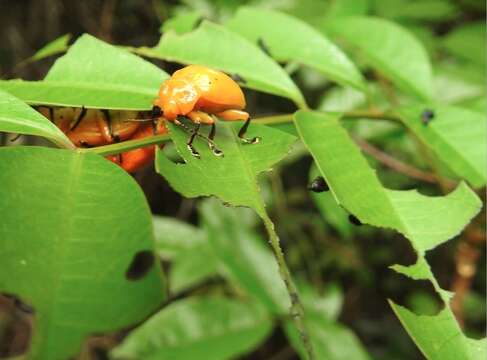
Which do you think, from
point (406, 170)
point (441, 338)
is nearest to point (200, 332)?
point (406, 170)

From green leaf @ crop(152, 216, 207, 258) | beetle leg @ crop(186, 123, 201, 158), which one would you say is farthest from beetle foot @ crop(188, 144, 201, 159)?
green leaf @ crop(152, 216, 207, 258)

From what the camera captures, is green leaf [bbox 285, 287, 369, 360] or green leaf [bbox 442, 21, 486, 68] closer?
green leaf [bbox 285, 287, 369, 360]

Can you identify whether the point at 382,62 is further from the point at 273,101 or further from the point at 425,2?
the point at 273,101

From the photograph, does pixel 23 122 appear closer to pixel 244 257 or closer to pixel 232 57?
pixel 232 57

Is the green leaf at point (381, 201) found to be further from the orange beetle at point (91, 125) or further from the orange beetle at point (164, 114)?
the orange beetle at point (91, 125)

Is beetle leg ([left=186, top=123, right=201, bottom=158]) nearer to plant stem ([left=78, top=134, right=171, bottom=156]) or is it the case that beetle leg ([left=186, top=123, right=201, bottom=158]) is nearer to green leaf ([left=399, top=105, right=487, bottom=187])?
plant stem ([left=78, top=134, right=171, bottom=156])

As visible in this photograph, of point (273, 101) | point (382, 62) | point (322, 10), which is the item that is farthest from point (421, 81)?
point (273, 101)
